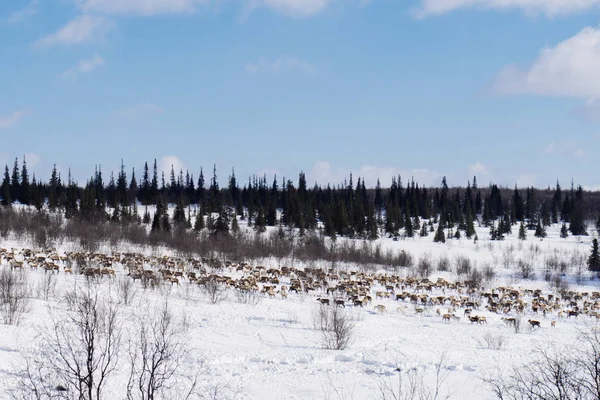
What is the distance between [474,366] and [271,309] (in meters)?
10.7

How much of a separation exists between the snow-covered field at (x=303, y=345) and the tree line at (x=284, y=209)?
37.2 m

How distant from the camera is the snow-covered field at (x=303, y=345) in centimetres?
1285

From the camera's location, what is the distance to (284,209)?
86312mm

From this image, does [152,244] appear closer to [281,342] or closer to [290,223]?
[290,223]

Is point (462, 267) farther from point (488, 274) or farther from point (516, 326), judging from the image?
point (516, 326)

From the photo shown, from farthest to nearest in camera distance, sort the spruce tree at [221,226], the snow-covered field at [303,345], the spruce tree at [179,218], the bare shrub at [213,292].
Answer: the spruce tree at [179,218] → the spruce tree at [221,226] → the bare shrub at [213,292] → the snow-covered field at [303,345]

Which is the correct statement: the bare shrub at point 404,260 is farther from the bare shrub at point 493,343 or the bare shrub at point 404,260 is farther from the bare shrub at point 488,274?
the bare shrub at point 493,343

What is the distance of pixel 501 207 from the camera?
105 meters

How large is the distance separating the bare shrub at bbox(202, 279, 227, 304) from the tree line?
112 ft

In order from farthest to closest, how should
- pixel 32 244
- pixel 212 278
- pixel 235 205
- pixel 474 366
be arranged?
pixel 235 205
pixel 32 244
pixel 212 278
pixel 474 366

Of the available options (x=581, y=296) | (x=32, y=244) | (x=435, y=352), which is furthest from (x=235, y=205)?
(x=435, y=352)

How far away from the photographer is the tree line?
72.6 m

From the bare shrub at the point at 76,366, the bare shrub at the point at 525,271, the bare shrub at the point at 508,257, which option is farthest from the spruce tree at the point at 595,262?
the bare shrub at the point at 76,366

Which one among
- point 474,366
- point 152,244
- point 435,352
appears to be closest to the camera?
point 474,366
